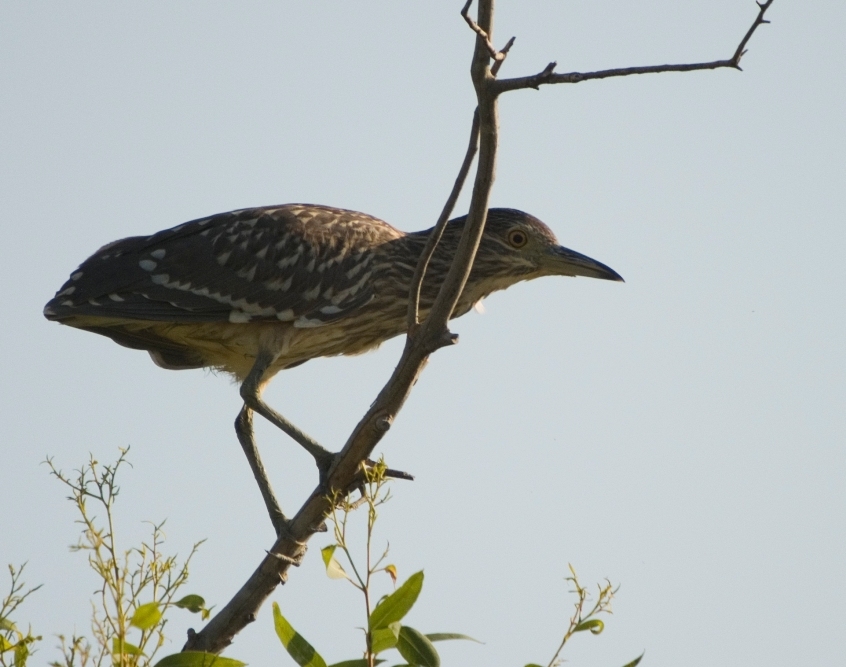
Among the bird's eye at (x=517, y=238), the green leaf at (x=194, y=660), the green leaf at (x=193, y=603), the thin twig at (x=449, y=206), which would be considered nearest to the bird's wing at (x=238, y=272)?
the bird's eye at (x=517, y=238)

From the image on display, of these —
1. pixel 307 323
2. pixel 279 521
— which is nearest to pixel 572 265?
pixel 307 323

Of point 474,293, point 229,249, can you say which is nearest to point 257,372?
point 229,249

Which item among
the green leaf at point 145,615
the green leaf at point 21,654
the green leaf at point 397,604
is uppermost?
the green leaf at point 397,604

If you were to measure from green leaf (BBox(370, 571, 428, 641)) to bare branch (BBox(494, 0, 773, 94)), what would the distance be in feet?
5.24

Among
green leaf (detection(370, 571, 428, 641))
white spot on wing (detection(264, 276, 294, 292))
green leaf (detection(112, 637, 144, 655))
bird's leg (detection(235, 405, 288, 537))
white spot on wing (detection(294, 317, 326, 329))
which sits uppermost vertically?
white spot on wing (detection(264, 276, 294, 292))

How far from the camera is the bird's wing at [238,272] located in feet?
21.7

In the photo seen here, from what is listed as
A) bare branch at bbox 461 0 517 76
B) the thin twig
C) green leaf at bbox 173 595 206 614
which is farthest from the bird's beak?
green leaf at bbox 173 595 206 614

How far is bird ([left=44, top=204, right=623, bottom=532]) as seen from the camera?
662 centimetres

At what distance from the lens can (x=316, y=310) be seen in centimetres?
663

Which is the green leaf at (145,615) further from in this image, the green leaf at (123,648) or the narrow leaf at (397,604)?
the narrow leaf at (397,604)

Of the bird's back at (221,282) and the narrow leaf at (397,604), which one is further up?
the bird's back at (221,282)

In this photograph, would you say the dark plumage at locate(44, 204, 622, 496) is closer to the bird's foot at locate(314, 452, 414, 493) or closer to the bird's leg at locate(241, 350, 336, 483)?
the bird's leg at locate(241, 350, 336, 483)

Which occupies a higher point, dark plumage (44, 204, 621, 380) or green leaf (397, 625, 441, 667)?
dark plumage (44, 204, 621, 380)

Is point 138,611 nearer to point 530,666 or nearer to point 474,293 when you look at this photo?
point 530,666
